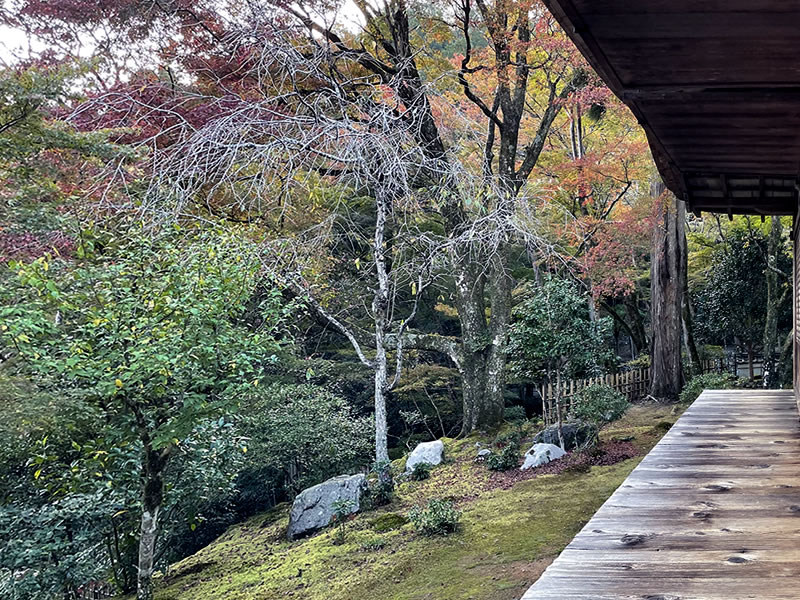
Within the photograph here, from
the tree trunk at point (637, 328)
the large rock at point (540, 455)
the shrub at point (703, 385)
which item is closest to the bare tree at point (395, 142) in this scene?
the large rock at point (540, 455)

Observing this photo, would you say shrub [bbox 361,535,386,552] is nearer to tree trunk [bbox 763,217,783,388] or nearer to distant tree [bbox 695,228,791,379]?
tree trunk [bbox 763,217,783,388]

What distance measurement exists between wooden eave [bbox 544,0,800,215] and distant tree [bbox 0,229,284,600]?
336 centimetres

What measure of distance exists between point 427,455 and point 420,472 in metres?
0.56

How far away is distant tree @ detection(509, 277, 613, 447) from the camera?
782 centimetres

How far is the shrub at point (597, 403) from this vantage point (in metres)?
8.30

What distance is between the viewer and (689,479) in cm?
271

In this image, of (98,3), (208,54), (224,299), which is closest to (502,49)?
(208,54)

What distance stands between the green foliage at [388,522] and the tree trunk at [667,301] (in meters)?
7.16

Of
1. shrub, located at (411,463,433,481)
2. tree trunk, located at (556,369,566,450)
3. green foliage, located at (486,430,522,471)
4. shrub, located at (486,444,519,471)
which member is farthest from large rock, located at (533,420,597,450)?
shrub, located at (411,463,433,481)

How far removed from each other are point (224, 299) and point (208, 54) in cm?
462

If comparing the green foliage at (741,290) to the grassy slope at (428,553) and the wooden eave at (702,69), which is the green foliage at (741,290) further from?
the wooden eave at (702,69)

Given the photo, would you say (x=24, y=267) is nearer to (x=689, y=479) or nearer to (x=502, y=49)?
(x=689, y=479)

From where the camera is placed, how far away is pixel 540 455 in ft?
25.8

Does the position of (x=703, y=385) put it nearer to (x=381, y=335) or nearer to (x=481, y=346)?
(x=481, y=346)
